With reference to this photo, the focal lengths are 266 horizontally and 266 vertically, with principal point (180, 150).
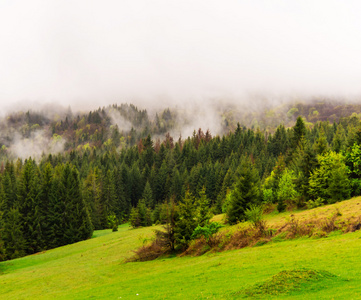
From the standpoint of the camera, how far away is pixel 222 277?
19609mm

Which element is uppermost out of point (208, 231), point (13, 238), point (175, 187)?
point (208, 231)

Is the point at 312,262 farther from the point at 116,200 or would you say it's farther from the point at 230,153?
the point at 230,153

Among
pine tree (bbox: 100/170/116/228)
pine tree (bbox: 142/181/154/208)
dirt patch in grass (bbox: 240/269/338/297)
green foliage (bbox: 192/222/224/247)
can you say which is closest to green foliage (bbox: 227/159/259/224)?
green foliage (bbox: 192/222/224/247)

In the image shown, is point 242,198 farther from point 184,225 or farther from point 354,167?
point 354,167

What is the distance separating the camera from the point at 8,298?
82.1 feet

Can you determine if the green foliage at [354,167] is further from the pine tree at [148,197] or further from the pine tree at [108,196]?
the pine tree at [108,196]

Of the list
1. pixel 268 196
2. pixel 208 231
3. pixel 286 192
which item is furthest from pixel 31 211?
pixel 286 192

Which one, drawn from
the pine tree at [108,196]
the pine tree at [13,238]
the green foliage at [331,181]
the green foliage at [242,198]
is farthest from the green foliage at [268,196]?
the pine tree at [108,196]

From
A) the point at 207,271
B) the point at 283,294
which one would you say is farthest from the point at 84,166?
the point at 283,294

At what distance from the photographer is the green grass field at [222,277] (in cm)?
1409

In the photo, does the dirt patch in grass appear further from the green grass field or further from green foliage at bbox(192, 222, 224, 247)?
green foliage at bbox(192, 222, 224, 247)

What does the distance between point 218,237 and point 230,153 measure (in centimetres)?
11795

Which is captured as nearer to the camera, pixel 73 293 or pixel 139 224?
pixel 73 293

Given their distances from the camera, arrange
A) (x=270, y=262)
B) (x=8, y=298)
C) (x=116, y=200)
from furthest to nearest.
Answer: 1. (x=116, y=200)
2. (x=8, y=298)
3. (x=270, y=262)
